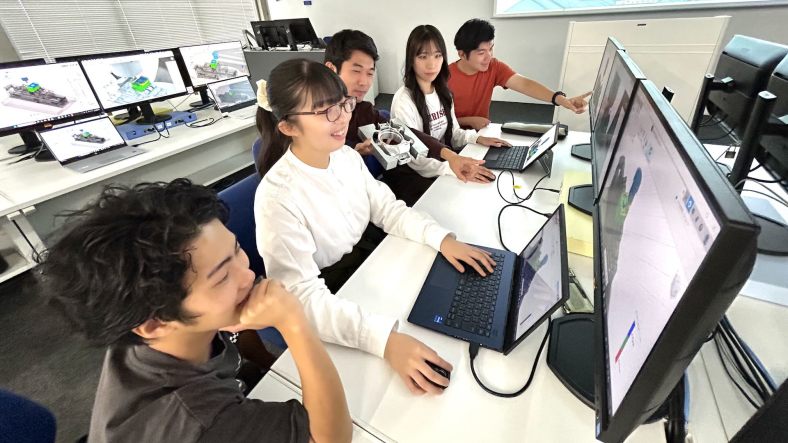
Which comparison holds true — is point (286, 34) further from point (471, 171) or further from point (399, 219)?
point (399, 219)

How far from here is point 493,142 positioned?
1.71 metres

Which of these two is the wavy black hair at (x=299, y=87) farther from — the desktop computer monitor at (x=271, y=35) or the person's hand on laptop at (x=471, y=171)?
the desktop computer monitor at (x=271, y=35)

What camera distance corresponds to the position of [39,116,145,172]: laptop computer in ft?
6.07

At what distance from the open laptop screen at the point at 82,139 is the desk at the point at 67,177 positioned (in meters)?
0.10

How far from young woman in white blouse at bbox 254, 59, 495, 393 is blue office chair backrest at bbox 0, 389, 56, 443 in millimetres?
471

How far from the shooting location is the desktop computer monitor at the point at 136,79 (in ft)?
6.87

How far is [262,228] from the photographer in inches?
34.8

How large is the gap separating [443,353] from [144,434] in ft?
1.69

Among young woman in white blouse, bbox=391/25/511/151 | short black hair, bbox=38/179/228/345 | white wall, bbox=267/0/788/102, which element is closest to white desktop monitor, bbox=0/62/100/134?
young woman in white blouse, bbox=391/25/511/151

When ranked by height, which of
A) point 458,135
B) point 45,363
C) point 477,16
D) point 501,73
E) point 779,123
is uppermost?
point 477,16

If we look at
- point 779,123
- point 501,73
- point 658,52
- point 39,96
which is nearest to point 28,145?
point 39,96

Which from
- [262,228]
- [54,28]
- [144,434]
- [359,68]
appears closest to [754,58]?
[359,68]

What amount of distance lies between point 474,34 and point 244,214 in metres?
1.64

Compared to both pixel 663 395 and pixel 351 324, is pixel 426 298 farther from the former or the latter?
pixel 663 395
